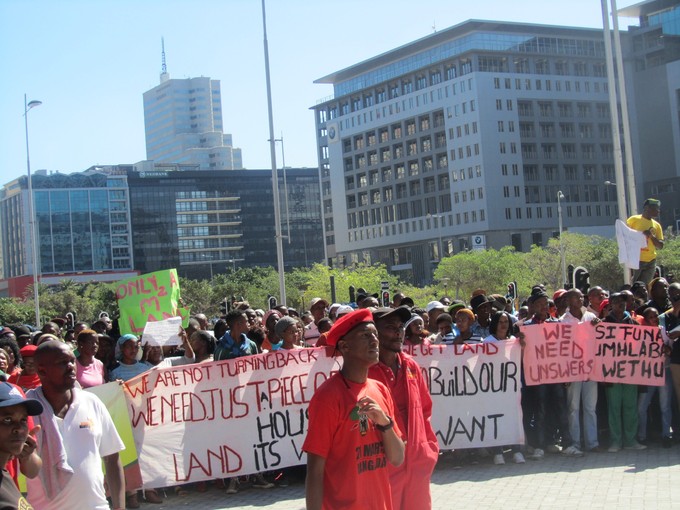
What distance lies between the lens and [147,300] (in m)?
11.8

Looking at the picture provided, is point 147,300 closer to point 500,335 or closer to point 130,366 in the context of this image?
point 130,366

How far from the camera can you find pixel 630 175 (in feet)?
71.4

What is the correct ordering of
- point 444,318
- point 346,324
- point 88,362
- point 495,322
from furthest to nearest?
1. point 444,318
2. point 495,322
3. point 88,362
4. point 346,324

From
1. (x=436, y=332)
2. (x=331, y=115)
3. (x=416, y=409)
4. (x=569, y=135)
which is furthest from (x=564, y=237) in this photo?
(x=416, y=409)

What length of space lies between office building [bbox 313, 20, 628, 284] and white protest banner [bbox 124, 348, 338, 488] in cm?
9463

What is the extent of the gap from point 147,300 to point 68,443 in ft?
21.7

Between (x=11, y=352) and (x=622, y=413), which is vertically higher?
(x=11, y=352)

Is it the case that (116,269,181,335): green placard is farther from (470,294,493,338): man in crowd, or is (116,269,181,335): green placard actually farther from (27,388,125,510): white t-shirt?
(27,388,125,510): white t-shirt

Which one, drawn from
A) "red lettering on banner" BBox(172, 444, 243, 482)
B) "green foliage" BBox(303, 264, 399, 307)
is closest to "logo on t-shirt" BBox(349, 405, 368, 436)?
"red lettering on banner" BBox(172, 444, 243, 482)

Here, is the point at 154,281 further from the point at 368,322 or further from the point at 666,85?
the point at 666,85

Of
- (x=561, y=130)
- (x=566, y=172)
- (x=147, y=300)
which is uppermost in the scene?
(x=561, y=130)

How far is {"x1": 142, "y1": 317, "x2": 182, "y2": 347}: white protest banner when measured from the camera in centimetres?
1048

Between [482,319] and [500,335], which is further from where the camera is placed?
[482,319]

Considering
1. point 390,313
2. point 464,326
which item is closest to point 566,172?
point 464,326
